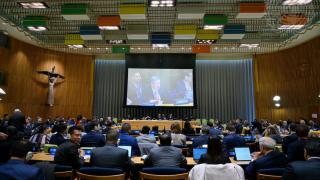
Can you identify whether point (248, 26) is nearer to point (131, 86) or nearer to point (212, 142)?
point (131, 86)

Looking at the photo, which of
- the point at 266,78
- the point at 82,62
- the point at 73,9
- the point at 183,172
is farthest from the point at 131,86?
the point at 183,172

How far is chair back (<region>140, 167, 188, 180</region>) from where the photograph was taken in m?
3.48

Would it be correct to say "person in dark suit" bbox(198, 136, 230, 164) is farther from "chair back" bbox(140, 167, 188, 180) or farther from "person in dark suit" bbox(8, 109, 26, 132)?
"person in dark suit" bbox(8, 109, 26, 132)

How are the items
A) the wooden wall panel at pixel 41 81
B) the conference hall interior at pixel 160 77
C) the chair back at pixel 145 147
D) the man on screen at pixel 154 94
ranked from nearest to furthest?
the chair back at pixel 145 147 < the conference hall interior at pixel 160 77 < the wooden wall panel at pixel 41 81 < the man on screen at pixel 154 94

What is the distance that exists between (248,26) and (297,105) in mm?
6123

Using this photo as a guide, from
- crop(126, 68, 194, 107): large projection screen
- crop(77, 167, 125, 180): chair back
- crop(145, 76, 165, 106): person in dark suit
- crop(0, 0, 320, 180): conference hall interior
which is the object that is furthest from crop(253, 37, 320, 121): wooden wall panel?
crop(77, 167, 125, 180): chair back

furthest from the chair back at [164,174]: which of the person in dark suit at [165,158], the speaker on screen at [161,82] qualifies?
the speaker on screen at [161,82]

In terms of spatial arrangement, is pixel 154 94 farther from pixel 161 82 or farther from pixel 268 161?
pixel 268 161

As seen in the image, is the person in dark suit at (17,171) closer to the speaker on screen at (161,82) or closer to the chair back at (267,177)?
the chair back at (267,177)

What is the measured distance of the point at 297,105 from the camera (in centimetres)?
1630

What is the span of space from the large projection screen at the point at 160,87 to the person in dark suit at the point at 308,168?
15.0 meters

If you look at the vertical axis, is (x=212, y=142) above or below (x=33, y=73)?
below

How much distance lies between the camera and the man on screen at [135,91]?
18.0 m

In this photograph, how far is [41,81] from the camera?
17.6 metres
